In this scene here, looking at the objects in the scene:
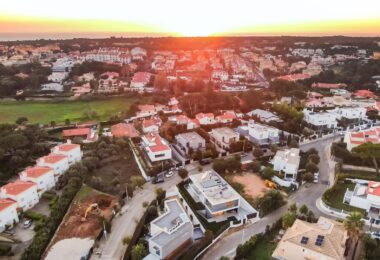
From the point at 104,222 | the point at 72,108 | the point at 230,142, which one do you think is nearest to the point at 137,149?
the point at 230,142

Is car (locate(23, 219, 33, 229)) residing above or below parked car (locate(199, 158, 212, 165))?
below

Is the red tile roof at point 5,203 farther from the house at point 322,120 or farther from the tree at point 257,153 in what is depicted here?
the house at point 322,120

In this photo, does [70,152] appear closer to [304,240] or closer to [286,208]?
[286,208]

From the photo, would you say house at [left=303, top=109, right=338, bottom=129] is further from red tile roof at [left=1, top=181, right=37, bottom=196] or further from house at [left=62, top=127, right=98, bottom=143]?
red tile roof at [left=1, top=181, right=37, bottom=196]

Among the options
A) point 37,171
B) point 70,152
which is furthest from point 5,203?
point 70,152

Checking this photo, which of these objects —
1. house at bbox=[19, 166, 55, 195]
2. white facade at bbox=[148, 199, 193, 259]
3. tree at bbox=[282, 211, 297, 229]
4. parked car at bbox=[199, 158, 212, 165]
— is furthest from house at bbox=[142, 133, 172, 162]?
tree at bbox=[282, 211, 297, 229]

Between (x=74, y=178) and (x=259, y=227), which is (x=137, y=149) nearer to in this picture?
(x=74, y=178)
